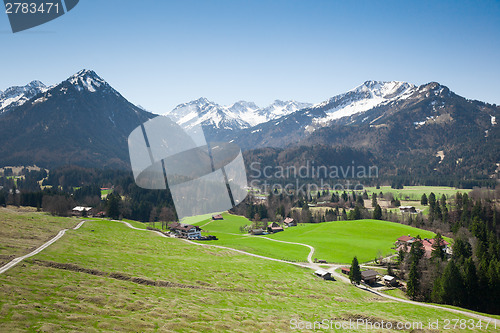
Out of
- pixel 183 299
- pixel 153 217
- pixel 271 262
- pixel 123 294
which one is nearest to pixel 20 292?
pixel 123 294

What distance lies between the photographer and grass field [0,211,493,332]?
750 inches

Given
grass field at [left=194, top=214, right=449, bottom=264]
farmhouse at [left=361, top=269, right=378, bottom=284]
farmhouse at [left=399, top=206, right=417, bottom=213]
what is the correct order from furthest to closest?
farmhouse at [left=399, top=206, right=417, bottom=213]
grass field at [left=194, top=214, right=449, bottom=264]
farmhouse at [left=361, top=269, right=378, bottom=284]

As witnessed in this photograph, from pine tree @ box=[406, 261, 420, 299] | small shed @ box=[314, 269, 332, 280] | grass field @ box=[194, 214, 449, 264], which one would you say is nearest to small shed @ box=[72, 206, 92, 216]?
grass field @ box=[194, 214, 449, 264]

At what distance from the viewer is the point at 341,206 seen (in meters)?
140

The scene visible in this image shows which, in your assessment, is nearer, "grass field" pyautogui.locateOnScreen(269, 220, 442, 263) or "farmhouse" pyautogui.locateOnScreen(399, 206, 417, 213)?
"grass field" pyautogui.locateOnScreen(269, 220, 442, 263)

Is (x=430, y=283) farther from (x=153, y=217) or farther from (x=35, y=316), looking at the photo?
(x=153, y=217)

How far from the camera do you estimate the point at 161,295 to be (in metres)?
26.7

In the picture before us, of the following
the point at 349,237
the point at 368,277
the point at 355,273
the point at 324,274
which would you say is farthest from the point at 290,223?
the point at 355,273

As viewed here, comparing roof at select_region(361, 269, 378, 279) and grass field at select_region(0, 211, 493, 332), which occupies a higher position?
grass field at select_region(0, 211, 493, 332)

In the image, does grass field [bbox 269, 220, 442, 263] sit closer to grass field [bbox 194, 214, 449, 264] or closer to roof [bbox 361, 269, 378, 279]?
grass field [bbox 194, 214, 449, 264]

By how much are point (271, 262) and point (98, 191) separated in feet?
349

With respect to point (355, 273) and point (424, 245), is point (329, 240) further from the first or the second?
point (355, 273)

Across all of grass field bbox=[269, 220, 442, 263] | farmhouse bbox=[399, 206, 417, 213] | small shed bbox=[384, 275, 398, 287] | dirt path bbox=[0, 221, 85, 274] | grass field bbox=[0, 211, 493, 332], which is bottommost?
small shed bbox=[384, 275, 398, 287]

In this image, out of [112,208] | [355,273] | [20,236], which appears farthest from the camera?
[112,208]
